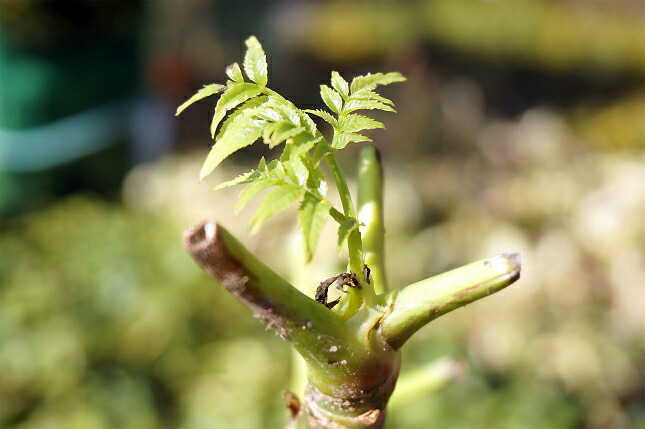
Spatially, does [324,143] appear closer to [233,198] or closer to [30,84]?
[233,198]

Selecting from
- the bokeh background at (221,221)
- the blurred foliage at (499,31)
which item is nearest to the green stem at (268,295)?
the bokeh background at (221,221)

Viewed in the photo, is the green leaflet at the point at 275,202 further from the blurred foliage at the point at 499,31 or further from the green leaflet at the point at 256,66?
the blurred foliage at the point at 499,31

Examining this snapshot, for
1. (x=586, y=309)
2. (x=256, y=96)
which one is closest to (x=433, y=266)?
(x=586, y=309)

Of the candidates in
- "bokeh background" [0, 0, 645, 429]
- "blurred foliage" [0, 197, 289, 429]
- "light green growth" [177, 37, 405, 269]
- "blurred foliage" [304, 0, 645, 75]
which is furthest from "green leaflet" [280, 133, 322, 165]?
"blurred foliage" [304, 0, 645, 75]

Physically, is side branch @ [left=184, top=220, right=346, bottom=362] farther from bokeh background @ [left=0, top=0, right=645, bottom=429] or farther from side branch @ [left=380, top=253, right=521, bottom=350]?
bokeh background @ [left=0, top=0, right=645, bottom=429]

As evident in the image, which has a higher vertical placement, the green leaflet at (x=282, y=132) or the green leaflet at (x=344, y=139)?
the green leaflet at (x=282, y=132)

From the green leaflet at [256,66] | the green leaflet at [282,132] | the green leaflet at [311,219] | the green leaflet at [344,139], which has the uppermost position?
the green leaflet at [256,66]

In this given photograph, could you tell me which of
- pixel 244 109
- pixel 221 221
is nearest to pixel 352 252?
pixel 244 109

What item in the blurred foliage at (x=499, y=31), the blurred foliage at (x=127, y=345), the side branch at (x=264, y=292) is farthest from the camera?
the blurred foliage at (x=499, y=31)
